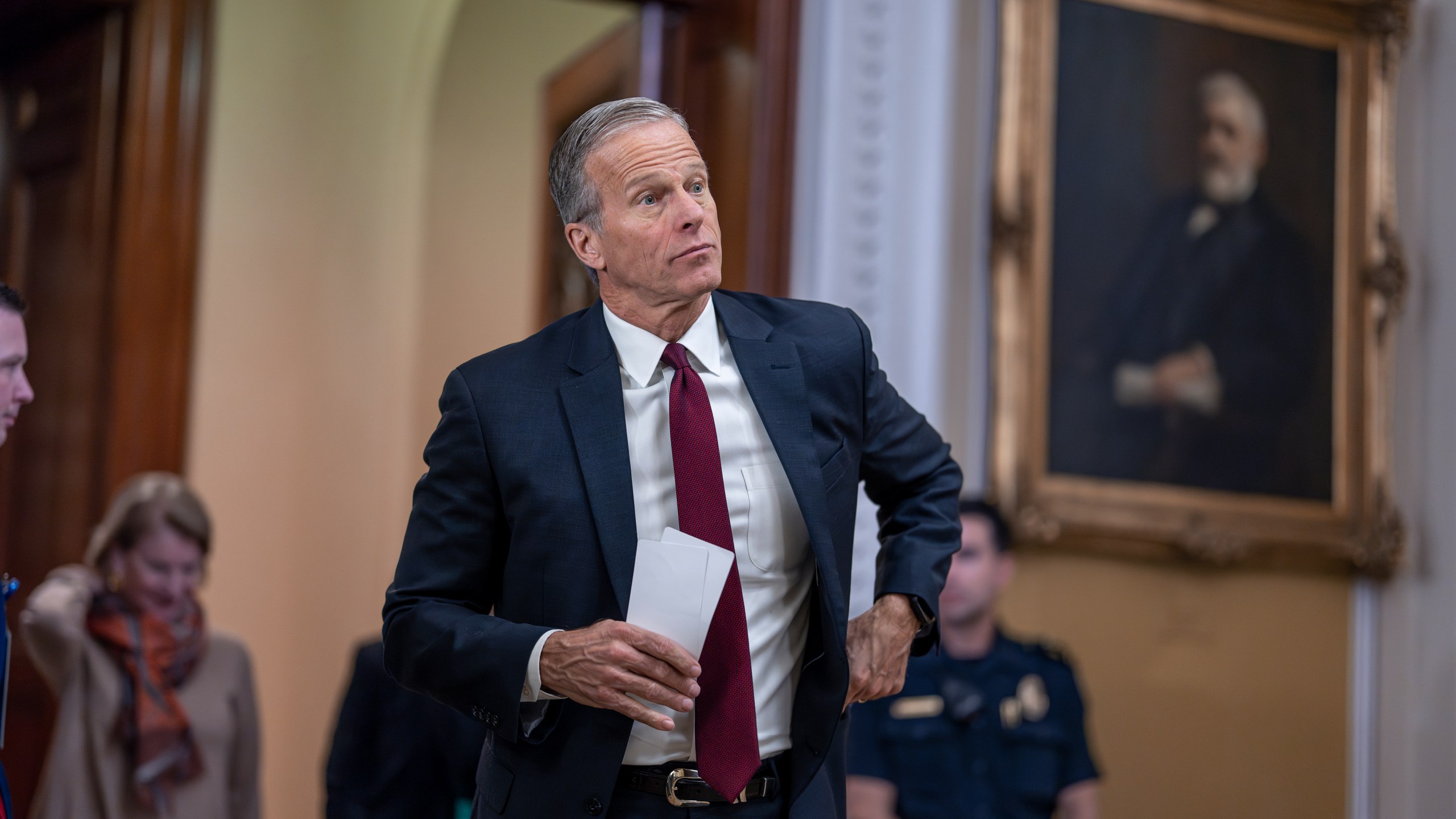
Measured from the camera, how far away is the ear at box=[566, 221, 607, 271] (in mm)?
2170

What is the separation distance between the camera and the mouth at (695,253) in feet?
6.83

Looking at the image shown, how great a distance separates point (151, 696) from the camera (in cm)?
433

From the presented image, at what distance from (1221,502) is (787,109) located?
80.4 inches

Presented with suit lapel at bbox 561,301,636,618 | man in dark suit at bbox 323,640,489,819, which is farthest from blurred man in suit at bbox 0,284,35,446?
man in dark suit at bbox 323,640,489,819

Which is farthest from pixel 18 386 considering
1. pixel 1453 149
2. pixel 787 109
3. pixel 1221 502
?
pixel 1453 149

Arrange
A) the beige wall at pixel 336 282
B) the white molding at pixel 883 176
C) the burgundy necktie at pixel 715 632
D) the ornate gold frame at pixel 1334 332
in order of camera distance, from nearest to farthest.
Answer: the burgundy necktie at pixel 715 632
the white molding at pixel 883 176
the ornate gold frame at pixel 1334 332
the beige wall at pixel 336 282

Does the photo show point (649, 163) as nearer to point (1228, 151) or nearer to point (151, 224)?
point (1228, 151)

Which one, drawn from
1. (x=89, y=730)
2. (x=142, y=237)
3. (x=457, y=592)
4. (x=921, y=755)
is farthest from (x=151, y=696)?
(x=457, y=592)

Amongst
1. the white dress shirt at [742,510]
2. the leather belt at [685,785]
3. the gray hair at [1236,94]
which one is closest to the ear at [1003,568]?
the gray hair at [1236,94]

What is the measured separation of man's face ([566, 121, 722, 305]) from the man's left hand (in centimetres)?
53

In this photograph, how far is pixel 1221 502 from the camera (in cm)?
514

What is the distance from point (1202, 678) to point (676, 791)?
11.7 feet

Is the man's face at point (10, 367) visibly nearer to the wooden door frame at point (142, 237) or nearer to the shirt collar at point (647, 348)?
the shirt collar at point (647, 348)

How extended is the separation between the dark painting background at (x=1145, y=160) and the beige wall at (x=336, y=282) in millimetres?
2319
